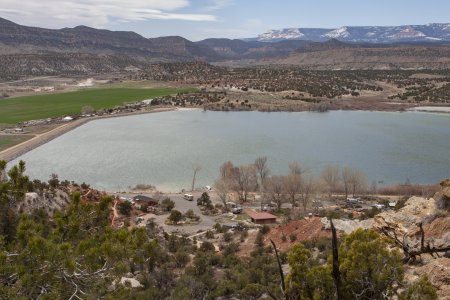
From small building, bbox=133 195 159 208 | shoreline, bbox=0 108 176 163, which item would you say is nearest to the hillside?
shoreline, bbox=0 108 176 163

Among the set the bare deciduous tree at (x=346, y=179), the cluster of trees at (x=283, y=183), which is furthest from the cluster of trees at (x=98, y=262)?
the bare deciduous tree at (x=346, y=179)

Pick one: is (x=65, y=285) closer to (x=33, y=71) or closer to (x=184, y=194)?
(x=184, y=194)

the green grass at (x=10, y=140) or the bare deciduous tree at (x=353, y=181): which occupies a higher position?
the green grass at (x=10, y=140)

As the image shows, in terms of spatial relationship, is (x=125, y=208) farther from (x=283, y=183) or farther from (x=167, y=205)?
(x=283, y=183)

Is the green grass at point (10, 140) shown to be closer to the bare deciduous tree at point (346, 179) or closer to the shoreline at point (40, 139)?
the shoreline at point (40, 139)

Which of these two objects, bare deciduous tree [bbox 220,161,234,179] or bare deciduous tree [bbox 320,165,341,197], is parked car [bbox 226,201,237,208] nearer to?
bare deciduous tree [bbox 220,161,234,179]

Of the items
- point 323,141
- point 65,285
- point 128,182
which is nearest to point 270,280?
point 65,285
